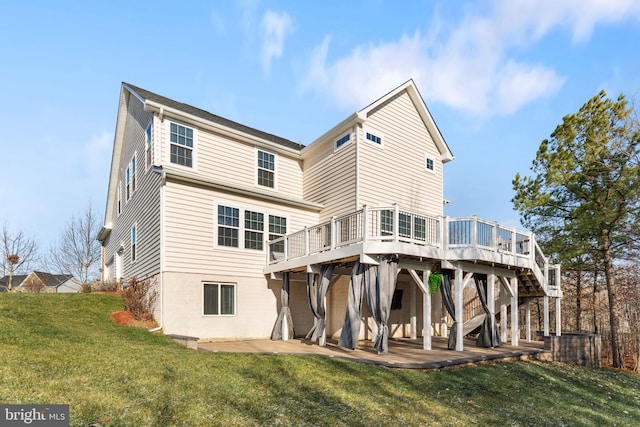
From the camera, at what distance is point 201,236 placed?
12.5m

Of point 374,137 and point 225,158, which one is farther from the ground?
point 374,137

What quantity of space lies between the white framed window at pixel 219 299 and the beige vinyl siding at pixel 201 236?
1.47 ft

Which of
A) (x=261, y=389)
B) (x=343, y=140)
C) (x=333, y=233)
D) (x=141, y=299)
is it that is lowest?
(x=261, y=389)

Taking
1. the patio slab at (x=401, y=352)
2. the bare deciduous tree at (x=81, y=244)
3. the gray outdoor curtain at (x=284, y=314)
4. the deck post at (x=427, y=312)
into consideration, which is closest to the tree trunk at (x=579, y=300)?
the patio slab at (x=401, y=352)

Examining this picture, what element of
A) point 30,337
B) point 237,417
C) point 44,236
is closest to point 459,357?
point 237,417

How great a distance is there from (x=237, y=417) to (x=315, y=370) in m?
2.85

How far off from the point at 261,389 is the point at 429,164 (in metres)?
12.9

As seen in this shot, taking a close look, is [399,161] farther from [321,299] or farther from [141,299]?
[141,299]

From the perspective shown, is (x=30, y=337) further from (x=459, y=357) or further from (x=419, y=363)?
(x=459, y=357)

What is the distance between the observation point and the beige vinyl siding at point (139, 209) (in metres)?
12.7

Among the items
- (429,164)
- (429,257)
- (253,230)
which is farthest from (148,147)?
(429,164)

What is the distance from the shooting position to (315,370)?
7.39 metres

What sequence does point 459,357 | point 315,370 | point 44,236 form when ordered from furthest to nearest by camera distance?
point 44,236, point 459,357, point 315,370

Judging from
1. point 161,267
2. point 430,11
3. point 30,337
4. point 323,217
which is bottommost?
point 30,337
